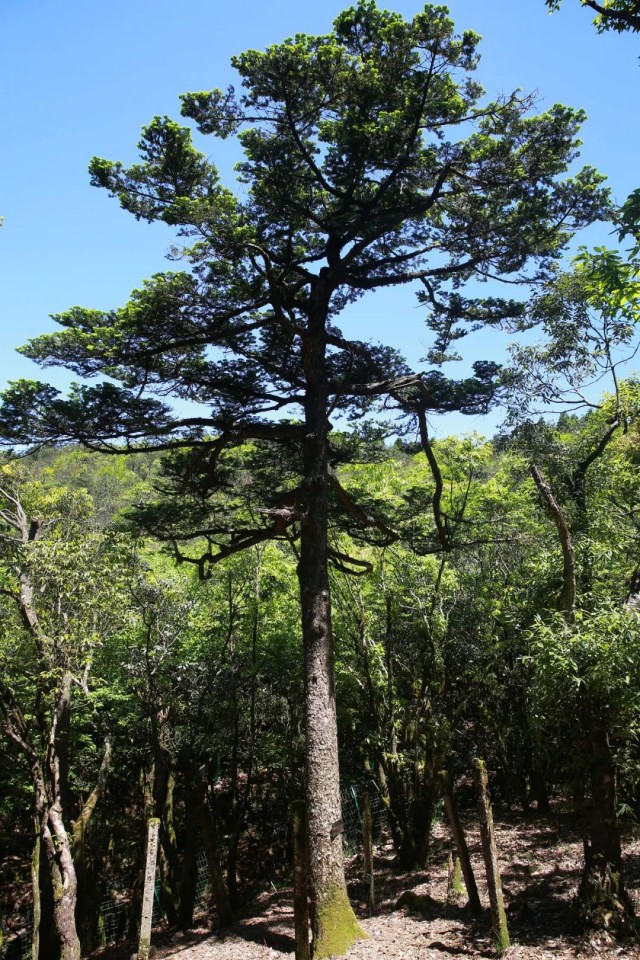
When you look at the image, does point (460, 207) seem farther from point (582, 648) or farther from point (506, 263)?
point (582, 648)

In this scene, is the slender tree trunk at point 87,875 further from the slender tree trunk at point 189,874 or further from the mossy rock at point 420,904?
the mossy rock at point 420,904

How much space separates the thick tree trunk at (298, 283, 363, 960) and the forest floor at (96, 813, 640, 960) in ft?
1.22

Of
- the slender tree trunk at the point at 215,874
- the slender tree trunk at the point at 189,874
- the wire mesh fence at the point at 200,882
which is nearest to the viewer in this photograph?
the slender tree trunk at the point at 215,874

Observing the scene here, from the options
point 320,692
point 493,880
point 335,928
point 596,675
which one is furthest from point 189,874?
point 596,675

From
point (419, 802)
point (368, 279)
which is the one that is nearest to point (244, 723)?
point (419, 802)

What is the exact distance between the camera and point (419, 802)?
9.68 m

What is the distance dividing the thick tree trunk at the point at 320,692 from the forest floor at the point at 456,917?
1.22ft

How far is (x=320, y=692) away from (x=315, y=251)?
6.14m

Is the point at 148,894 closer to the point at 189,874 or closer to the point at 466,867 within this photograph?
the point at 466,867

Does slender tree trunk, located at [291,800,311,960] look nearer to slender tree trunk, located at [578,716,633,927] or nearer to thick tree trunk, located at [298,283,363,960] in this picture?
thick tree trunk, located at [298,283,363,960]

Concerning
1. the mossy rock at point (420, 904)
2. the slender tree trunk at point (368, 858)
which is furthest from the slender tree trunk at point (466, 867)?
the slender tree trunk at point (368, 858)

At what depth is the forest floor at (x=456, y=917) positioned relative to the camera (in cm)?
575

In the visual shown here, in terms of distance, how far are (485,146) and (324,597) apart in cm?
557

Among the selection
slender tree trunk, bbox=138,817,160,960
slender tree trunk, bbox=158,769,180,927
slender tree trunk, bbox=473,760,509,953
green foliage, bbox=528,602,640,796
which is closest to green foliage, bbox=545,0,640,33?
green foliage, bbox=528,602,640,796
